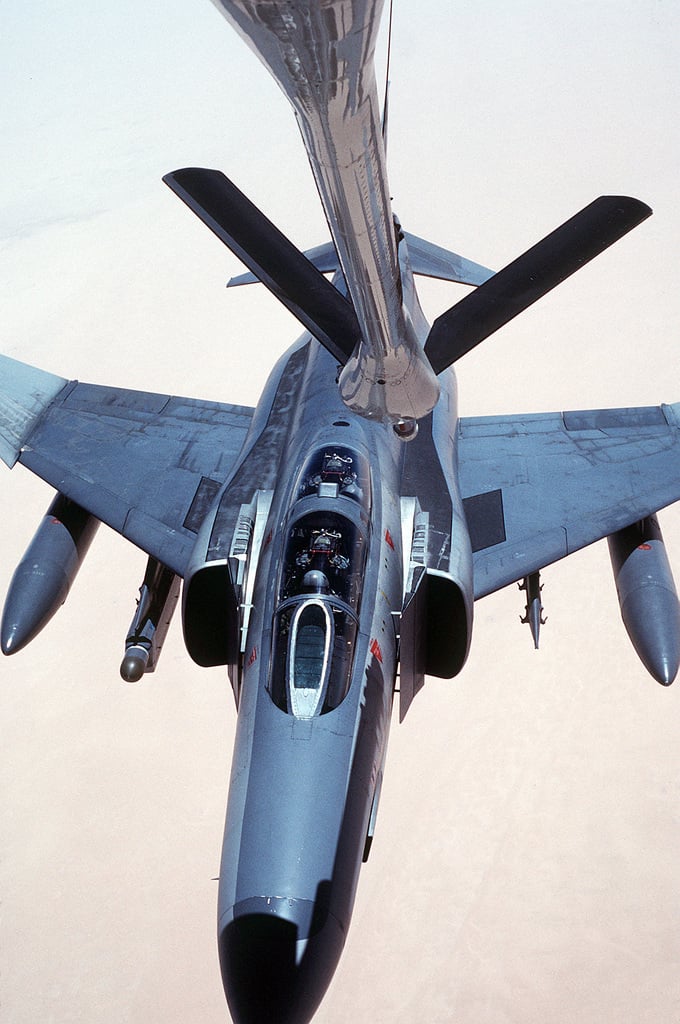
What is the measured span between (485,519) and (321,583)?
3.02 m

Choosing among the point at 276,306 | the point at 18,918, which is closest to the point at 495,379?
the point at 276,306

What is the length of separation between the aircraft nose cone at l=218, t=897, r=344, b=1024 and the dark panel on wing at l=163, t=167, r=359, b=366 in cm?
310

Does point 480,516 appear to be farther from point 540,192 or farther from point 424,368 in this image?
point 540,192

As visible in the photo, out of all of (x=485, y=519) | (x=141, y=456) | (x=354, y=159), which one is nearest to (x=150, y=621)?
(x=141, y=456)

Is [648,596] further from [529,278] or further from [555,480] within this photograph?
[529,278]

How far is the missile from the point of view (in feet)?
27.7

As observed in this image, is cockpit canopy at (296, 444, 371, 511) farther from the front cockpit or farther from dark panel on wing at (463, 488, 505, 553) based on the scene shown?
dark panel on wing at (463, 488, 505, 553)

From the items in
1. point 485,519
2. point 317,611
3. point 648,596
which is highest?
point 485,519

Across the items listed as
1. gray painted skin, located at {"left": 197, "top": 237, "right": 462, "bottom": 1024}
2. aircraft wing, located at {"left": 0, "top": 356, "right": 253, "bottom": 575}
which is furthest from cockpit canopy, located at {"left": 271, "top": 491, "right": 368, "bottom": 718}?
aircraft wing, located at {"left": 0, "top": 356, "right": 253, "bottom": 575}

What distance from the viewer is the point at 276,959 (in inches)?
197

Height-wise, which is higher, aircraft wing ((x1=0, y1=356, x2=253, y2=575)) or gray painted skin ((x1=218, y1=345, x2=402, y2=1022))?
aircraft wing ((x1=0, y1=356, x2=253, y2=575))

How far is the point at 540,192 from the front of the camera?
16391mm

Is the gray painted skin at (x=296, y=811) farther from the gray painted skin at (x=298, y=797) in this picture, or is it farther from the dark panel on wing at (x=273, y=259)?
the dark panel on wing at (x=273, y=259)

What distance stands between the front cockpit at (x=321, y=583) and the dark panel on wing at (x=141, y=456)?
1.90 meters
